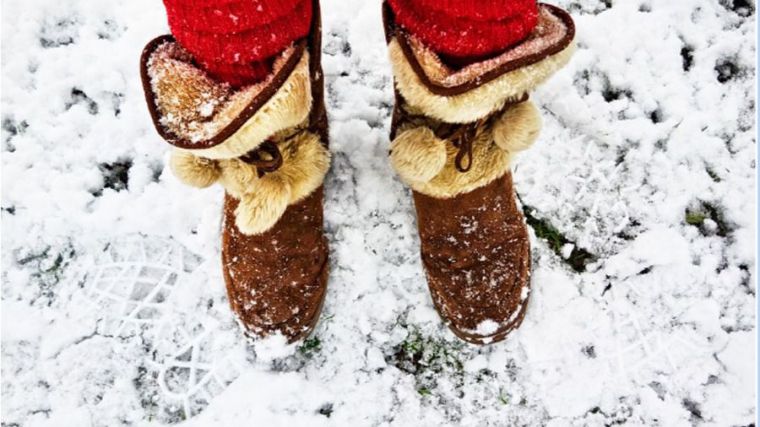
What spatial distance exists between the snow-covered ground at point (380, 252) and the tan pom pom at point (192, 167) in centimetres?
40

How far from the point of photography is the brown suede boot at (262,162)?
0.87 m

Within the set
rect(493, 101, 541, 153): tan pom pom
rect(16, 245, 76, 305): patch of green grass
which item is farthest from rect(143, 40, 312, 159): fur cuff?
rect(16, 245, 76, 305): patch of green grass

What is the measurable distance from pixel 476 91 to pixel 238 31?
0.36 metres

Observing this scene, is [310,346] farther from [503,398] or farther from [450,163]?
[450,163]

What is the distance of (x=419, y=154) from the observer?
110cm

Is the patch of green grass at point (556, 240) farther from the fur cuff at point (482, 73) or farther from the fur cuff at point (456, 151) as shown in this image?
the fur cuff at point (482, 73)

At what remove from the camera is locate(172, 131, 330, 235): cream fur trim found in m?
1.05

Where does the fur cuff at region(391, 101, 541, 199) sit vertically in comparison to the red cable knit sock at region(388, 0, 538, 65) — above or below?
below

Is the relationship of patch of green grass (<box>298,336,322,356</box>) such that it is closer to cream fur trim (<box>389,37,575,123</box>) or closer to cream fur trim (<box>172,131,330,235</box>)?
cream fur trim (<box>172,131,330,235</box>)

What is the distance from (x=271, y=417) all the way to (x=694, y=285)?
1.02 metres

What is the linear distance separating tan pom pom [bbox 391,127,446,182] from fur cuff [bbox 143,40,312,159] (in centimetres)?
27

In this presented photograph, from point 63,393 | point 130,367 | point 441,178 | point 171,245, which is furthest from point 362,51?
point 63,393

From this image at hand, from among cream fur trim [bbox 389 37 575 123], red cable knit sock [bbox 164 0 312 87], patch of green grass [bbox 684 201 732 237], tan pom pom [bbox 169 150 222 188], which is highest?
red cable knit sock [bbox 164 0 312 87]

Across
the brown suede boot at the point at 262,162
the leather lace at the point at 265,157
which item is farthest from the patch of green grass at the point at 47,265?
the leather lace at the point at 265,157
